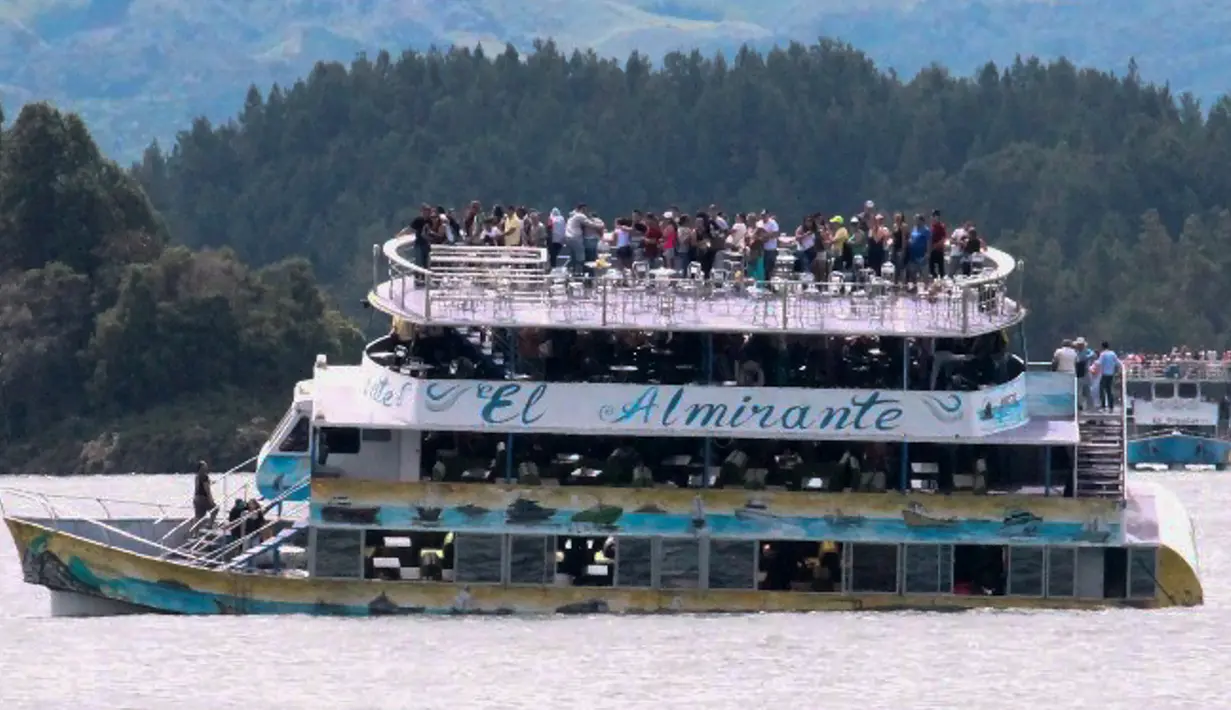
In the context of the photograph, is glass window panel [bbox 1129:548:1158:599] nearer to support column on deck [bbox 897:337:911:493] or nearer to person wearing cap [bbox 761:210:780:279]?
support column on deck [bbox 897:337:911:493]

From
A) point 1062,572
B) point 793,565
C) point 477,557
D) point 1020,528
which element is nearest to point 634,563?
point 477,557

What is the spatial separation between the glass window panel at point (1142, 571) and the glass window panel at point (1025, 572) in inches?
55.4

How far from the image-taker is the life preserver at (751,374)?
2034 inches

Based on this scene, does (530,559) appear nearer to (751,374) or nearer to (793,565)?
(793,565)

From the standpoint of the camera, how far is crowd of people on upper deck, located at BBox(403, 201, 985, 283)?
5391 cm

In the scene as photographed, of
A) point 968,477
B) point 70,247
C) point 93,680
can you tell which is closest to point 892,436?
point 968,477

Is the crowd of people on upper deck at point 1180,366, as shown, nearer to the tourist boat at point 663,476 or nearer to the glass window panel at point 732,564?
the tourist boat at point 663,476

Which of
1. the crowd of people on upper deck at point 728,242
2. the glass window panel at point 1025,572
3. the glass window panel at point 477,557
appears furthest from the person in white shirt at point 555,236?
the glass window panel at point 1025,572

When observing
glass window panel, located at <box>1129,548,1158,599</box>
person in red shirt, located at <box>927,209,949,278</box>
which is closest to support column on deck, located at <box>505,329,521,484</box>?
person in red shirt, located at <box>927,209,949,278</box>

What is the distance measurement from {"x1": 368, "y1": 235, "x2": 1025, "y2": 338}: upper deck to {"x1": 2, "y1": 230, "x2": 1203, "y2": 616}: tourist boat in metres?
0.05

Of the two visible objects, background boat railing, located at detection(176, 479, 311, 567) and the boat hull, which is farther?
background boat railing, located at detection(176, 479, 311, 567)

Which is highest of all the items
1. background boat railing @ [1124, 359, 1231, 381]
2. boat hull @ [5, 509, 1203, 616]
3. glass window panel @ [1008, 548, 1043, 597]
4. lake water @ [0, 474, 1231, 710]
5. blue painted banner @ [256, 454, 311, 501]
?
background boat railing @ [1124, 359, 1231, 381]

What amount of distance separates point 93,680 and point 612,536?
312 inches

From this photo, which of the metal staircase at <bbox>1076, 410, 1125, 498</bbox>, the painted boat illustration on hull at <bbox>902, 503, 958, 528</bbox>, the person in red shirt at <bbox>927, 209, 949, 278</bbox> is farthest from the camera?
A: the person in red shirt at <bbox>927, 209, 949, 278</bbox>
